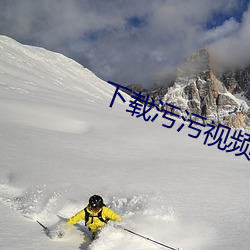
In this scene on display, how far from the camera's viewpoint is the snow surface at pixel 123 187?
16.4ft

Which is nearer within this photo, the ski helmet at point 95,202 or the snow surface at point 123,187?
the snow surface at point 123,187

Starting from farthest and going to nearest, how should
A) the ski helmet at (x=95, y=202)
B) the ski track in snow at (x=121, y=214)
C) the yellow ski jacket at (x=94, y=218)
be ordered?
Answer: the yellow ski jacket at (x=94, y=218) < the ski helmet at (x=95, y=202) < the ski track in snow at (x=121, y=214)

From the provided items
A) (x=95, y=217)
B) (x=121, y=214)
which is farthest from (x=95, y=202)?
(x=121, y=214)

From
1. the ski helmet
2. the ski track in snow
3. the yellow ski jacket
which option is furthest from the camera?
the yellow ski jacket

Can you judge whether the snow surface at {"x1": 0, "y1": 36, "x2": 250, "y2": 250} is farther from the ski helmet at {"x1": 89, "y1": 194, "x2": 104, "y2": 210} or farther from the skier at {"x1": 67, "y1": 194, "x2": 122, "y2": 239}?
the ski helmet at {"x1": 89, "y1": 194, "x2": 104, "y2": 210}

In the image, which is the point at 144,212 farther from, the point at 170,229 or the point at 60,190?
the point at 60,190

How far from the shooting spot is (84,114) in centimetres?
1766

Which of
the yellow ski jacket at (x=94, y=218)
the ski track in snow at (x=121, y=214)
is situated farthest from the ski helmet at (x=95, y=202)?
the ski track in snow at (x=121, y=214)

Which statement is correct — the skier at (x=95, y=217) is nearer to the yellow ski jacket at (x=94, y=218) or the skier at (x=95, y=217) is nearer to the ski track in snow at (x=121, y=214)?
the yellow ski jacket at (x=94, y=218)

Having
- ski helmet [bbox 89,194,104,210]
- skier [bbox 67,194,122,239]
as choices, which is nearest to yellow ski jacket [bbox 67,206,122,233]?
skier [bbox 67,194,122,239]

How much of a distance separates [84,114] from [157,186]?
11.1 meters

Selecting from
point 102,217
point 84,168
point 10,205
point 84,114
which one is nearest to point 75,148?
point 84,168

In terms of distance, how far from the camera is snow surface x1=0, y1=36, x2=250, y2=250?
16.4 feet

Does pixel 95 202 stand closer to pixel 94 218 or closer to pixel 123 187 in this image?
pixel 94 218
